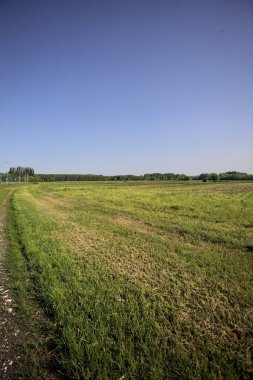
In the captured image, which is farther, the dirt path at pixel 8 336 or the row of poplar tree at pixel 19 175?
the row of poplar tree at pixel 19 175

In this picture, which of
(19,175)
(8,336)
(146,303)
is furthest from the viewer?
(19,175)

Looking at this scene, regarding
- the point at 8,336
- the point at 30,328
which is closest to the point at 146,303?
the point at 30,328

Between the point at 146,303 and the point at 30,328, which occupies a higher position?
the point at 146,303

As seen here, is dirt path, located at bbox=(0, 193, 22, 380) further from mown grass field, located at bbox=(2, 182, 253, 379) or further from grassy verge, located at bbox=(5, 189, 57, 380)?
mown grass field, located at bbox=(2, 182, 253, 379)

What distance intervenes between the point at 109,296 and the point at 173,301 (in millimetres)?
1489

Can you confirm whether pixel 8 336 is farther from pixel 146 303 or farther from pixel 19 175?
pixel 19 175

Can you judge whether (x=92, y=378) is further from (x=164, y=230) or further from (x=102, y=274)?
(x=164, y=230)

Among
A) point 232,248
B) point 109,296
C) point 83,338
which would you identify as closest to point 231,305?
point 109,296

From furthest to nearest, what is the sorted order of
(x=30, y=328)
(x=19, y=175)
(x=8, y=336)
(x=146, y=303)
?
(x=19, y=175)
(x=146, y=303)
(x=30, y=328)
(x=8, y=336)

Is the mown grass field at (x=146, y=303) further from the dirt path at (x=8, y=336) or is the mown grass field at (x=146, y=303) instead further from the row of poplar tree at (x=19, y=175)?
the row of poplar tree at (x=19, y=175)

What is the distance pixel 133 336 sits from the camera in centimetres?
394

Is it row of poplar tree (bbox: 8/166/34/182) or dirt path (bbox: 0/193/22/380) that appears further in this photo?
row of poplar tree (bbox: 8/166/34/182)

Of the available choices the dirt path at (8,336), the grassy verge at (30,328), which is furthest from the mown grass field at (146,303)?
the dirt path at (8,336)

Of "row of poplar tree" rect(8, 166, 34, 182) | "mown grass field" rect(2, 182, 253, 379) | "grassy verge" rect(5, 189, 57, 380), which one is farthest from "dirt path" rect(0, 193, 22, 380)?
"row of poplar tree" rect(8, 166, 34, 182)
